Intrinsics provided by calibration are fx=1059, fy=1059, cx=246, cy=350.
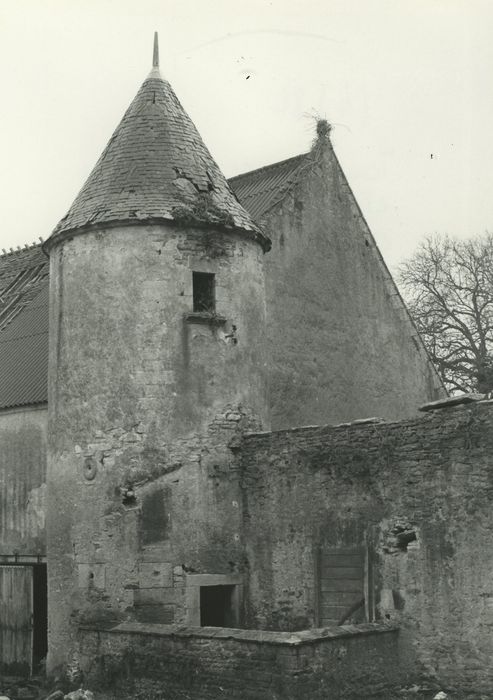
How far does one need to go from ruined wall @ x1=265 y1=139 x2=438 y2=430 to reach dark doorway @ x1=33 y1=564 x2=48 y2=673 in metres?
5.41

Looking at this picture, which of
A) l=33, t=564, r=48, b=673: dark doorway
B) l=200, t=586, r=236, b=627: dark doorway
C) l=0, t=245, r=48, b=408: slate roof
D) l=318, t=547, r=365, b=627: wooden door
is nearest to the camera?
l=318, t=547, r=365, b=627: wooden door

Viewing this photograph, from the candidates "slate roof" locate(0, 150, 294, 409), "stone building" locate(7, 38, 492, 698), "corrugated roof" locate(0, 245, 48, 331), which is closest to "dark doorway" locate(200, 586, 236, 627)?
"stone building" locate(7, 38, 492, 698)

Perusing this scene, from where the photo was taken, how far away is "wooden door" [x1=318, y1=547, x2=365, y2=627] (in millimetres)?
15406

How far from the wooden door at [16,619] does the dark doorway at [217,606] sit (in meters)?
3.25

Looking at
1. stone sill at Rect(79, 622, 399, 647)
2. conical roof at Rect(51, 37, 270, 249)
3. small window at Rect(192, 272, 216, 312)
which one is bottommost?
stone sill at Rect(79, 622, 399, 647)

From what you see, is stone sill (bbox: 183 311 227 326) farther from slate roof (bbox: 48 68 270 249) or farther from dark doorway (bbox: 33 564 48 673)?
dark doorway (bbox: 33 564 48 673)

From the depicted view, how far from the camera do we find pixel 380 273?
2506 centimetres

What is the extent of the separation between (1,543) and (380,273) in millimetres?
10740

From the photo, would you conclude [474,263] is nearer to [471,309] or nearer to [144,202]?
[471,309]

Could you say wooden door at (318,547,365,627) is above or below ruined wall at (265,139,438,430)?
below

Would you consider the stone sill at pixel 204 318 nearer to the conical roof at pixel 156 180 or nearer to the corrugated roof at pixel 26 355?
the conical roof at pixel 156 180

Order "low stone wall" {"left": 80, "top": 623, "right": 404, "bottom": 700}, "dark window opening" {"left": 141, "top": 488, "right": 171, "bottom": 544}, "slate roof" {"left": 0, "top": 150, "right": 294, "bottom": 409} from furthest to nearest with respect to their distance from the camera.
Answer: "slate roof" {"left": 0, "top": 150, "right": 294, "bottom": 409}, "dark window opening" {"left": 141, "top": 488, "right": 171, "bottom": 544}, "low stone wall" {"left": 80, "top": 623, "right": 404, "bottom": 700}

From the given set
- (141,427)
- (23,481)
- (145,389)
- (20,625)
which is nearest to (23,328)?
(23,481)

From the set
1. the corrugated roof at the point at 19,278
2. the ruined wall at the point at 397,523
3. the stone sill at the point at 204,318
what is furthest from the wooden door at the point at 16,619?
the corrugated roof at the point at 19,278
